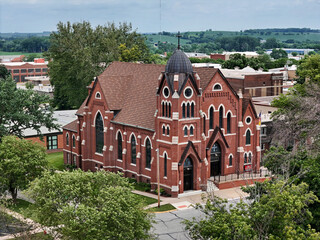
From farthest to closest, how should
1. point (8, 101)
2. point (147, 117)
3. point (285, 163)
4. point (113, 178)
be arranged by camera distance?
1. point (8, 101)
2. point (147, 117)
3. point (285, 163)
4. point (113, 178)

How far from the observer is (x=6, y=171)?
48938mm

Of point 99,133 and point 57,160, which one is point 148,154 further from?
point 57,160

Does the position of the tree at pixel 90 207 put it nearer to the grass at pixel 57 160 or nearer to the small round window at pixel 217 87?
the small round window at pixel 217 87

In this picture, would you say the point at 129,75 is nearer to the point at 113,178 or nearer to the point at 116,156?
the point at 116,156

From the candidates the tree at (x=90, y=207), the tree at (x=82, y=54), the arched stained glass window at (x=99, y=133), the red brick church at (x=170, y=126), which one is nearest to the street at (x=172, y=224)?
the red brick church at (x=170, y=126)

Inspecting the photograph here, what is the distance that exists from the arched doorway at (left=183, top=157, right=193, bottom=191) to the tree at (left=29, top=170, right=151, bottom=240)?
17.9 m

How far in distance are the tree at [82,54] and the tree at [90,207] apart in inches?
2301

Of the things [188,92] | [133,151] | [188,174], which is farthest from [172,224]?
[133,151]

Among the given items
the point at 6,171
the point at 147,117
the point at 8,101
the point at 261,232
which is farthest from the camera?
the point at 8,101

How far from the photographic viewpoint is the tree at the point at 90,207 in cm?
3156

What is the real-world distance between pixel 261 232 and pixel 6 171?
27.3 m

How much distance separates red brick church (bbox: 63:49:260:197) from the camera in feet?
174

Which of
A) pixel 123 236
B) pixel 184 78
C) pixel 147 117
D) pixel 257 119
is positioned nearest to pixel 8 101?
pixel 147 117

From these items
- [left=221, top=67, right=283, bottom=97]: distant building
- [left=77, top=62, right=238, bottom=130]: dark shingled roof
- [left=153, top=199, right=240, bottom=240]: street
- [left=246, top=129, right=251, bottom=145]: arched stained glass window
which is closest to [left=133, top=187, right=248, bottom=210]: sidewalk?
[left=153, top=199, right=240, bottom=240]: street
